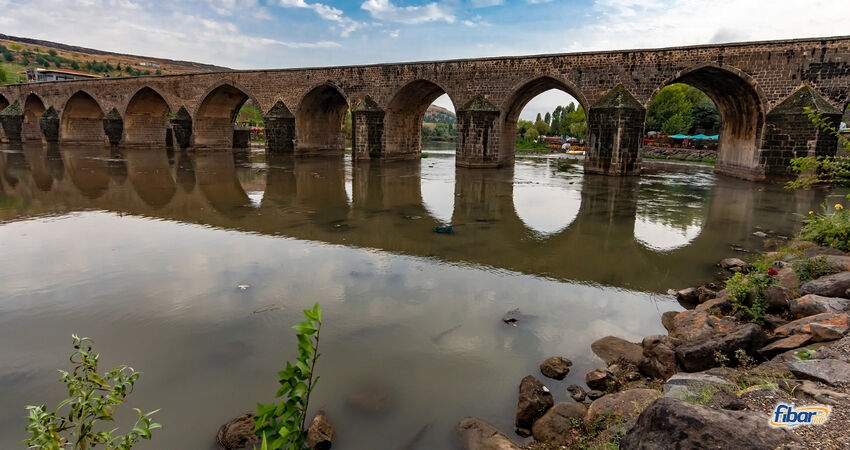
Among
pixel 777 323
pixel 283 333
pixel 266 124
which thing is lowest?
pixel 283 333

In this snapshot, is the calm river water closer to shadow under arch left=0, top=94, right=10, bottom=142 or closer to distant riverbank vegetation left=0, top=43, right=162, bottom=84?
shadow under arch left=0, top=94, right=10, bottom=142

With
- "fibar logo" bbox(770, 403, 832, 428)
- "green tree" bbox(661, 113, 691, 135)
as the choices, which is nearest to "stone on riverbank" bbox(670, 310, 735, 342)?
"fibar logo" bbox(770, 403, 832, 428)

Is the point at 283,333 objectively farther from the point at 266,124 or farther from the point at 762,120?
the point at 266,124

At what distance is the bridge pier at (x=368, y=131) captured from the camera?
26375 mm

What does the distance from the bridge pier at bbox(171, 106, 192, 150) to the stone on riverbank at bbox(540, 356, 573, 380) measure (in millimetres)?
34166

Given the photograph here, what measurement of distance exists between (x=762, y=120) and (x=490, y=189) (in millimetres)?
12204

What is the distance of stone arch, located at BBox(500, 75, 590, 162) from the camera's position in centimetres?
2172

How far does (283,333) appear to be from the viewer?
16.3 feet

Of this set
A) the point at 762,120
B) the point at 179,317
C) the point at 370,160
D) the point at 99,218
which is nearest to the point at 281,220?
the point at 99,218

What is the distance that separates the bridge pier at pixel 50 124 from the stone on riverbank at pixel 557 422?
47063mm

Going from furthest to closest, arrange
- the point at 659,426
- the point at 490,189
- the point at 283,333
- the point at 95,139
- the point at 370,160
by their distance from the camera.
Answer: the point at 95,139, the point at 370,160, the point at 490,189, the point at 283,333, the point at 659,426

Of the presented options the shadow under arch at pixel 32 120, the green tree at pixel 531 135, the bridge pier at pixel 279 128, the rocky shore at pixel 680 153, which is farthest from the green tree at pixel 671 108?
the shadow under arch at pixel 32 120

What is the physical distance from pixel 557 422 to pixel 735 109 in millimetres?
24087

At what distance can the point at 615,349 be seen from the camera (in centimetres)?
469
